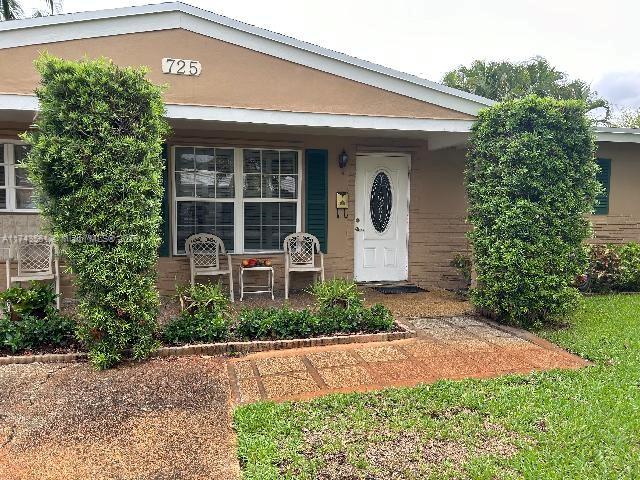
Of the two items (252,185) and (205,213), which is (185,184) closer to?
(205,213)

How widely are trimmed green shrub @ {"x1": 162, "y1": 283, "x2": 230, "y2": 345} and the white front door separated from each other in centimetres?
301

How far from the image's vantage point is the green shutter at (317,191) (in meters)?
6.73

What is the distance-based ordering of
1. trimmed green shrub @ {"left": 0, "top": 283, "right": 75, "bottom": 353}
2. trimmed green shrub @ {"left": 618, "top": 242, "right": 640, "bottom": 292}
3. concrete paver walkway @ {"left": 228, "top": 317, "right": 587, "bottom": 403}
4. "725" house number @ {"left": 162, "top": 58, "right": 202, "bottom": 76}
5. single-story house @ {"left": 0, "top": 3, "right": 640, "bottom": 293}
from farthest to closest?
trimmed green shrub @ {"left": 618, "top": 242, "right": 640, "bottom": 292} → "725" house number @ {"left": 162, "top": 58, "right": 202, "bottom": 76} → single-story house @ {"left": 0, "top": 3, "right": 640, "bottom": 293} → trimmed green shrub @ {"left": 0, "top": 283, "right": 75, "bottom": 353} → concrete paver walkway @ {"left": 228, "top": 317, "right": 587, "bottom": 403}

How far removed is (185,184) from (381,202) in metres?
2.93

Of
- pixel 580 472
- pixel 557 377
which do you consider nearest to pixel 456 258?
pixel 557 377

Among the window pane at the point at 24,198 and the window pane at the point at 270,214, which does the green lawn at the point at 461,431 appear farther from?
the window pane at the point at 24,198

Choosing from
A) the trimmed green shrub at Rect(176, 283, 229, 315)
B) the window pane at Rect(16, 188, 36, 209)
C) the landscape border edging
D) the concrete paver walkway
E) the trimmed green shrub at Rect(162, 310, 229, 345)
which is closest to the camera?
the concrete paver walkway

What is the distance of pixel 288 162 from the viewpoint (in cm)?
674

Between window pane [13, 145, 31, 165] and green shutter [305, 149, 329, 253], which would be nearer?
window pane [13, 145, 31, 165]

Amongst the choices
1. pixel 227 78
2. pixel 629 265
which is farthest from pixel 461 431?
pixel 629 265

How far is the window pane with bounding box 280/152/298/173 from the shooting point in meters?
6.70

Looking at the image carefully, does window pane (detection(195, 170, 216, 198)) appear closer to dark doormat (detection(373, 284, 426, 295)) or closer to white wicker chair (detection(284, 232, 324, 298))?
white wicker chair (detection(284, 232, 324, 298))

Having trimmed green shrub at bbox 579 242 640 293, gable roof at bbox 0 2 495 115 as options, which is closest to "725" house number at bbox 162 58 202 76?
gable roof at bbox 0 2 495 115

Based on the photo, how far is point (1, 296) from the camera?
172 inches
